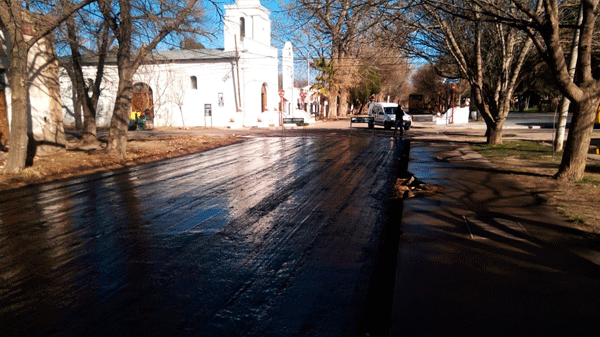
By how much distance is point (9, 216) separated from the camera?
8914mm

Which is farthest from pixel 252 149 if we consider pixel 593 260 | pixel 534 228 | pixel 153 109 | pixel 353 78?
pixel 353 78

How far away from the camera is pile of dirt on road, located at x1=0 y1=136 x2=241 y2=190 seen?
13302mm

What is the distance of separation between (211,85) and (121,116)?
77.9 ft

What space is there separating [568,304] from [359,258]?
8.19 ft

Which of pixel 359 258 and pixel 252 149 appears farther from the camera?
pixel 252 149

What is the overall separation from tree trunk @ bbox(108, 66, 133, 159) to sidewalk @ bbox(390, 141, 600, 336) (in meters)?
12.9

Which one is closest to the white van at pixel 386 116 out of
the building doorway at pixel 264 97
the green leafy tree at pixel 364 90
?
the building doorway at pixel 264 97

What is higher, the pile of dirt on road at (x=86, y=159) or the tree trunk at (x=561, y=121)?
the tree trunk at (x=561, y=121)

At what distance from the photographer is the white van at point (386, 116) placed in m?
34.7

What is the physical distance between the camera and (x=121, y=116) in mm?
18250

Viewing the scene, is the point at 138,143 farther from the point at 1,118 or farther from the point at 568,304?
the point at 568,304

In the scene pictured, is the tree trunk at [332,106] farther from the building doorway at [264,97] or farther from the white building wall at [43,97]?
the white building wall at [43,97]

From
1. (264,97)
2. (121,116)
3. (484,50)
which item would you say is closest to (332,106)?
(264,97)

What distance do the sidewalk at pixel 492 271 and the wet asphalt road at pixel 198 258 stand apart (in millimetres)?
387
